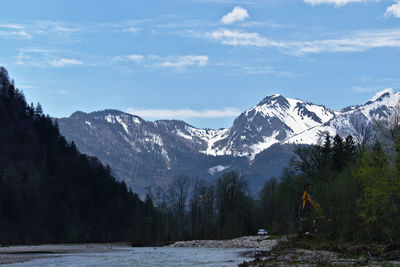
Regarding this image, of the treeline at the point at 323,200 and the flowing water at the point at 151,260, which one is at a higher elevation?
the treeline at the point at 323,200

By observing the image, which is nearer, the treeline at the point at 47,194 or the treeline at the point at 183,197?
the treeline at the point at 183,197

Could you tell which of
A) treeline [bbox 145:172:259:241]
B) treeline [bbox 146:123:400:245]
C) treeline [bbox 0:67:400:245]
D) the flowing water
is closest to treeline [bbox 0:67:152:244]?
treeline [bbox 0:67:400:245]

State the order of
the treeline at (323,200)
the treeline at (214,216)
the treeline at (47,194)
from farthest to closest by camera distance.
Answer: the treeline at (214,216) → the treeline at (47,194) → the treeline at (323,200)

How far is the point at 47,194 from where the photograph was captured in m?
150

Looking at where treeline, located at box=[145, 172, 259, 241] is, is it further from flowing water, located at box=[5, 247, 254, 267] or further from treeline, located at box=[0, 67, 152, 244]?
flowing water, located at box=[5, 247, 254, 267]

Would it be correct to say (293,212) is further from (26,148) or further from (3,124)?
(3,124)

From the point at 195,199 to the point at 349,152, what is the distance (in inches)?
2623

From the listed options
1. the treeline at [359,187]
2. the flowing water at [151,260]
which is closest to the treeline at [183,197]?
the treeline at [359,187]

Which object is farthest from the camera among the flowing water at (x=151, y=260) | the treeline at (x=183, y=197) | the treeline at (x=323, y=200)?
the treeline at (x=183, y=197)

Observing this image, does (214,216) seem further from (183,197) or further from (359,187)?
(359,187)

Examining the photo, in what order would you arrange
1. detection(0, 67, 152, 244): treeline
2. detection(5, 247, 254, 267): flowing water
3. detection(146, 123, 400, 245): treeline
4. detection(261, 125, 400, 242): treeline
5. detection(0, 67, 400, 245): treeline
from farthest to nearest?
detection(0, 67, 152, 244): treeline
detection(0, 67, 400, 245): treeline
detection(5, 247, 254, 267): flowing water
detection(146, 123, 400, 245): treeline
detection(261, 125, 400, 242): treeline

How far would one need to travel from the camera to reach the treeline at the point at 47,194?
13262cm

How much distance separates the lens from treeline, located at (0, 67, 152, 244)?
132625mm

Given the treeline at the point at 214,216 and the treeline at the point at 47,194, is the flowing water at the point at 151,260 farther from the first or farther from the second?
the treeline at the point at 214,216
